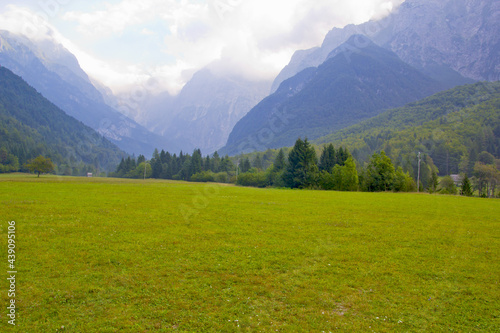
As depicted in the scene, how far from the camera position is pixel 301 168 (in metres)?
94.7

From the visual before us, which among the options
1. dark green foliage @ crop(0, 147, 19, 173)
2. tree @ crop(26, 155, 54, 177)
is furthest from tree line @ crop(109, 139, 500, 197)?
dark green foliage @ crop(0, 147, 19, 173)

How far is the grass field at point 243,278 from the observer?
8492mm

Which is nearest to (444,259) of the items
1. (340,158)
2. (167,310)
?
(167,310)

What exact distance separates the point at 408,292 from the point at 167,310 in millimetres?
8561

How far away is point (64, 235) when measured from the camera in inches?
622

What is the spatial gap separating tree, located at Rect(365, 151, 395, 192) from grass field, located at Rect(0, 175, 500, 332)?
60138 millimetres

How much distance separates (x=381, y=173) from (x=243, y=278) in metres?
76.0

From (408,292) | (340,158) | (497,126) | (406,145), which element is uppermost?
(497,126)

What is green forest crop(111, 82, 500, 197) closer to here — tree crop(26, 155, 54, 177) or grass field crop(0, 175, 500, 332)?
tree crop(26, 155, 54, 177)

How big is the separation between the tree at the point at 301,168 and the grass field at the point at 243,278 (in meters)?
72.9

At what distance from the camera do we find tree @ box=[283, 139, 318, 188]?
307 feet

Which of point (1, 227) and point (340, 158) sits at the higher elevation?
point (340, 158)

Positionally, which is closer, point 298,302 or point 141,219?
point 298,302

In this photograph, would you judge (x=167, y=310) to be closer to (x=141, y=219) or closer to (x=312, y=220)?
(x=141, y=219)
